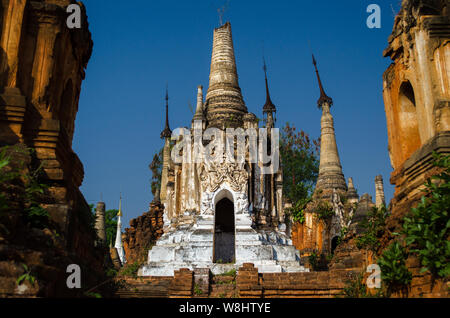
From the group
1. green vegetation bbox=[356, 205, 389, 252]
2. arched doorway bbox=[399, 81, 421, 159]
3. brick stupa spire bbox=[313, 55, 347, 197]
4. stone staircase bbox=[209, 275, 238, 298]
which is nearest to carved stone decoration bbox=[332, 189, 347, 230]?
brick stupa spire bbox=[313, 55, 347, 197]

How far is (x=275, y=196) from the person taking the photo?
1830cm

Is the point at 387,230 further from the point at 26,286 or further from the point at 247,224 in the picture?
the point at 247,224

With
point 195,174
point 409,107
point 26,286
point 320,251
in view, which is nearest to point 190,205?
point 195,174

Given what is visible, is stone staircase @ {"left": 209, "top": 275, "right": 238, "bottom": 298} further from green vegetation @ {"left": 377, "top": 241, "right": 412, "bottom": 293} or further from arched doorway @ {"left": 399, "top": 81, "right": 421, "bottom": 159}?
green vegetation @ {"left": 377, "top": 241, "right": 412, "bottom": 293}

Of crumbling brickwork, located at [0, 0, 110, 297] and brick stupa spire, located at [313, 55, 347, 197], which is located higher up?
brick stupa spire, located at [313, 55, 347, 197]

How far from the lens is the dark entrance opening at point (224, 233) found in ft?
58.0

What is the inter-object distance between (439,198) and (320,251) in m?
17.2

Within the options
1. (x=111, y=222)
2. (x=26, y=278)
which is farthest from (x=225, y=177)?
(x=111, y=222)

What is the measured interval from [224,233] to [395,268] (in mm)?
12869

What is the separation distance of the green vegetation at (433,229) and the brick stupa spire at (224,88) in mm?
12525

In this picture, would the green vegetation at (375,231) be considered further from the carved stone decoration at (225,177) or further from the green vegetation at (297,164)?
the green vegetation at (297,164)

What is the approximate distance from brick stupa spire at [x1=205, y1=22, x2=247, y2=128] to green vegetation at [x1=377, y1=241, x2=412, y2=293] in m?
12.4

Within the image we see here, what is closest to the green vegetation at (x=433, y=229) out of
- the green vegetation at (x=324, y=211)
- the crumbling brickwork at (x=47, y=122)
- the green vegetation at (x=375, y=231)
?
the green vegetation at (x=375, y=231)

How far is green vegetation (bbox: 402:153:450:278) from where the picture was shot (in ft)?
17.5
